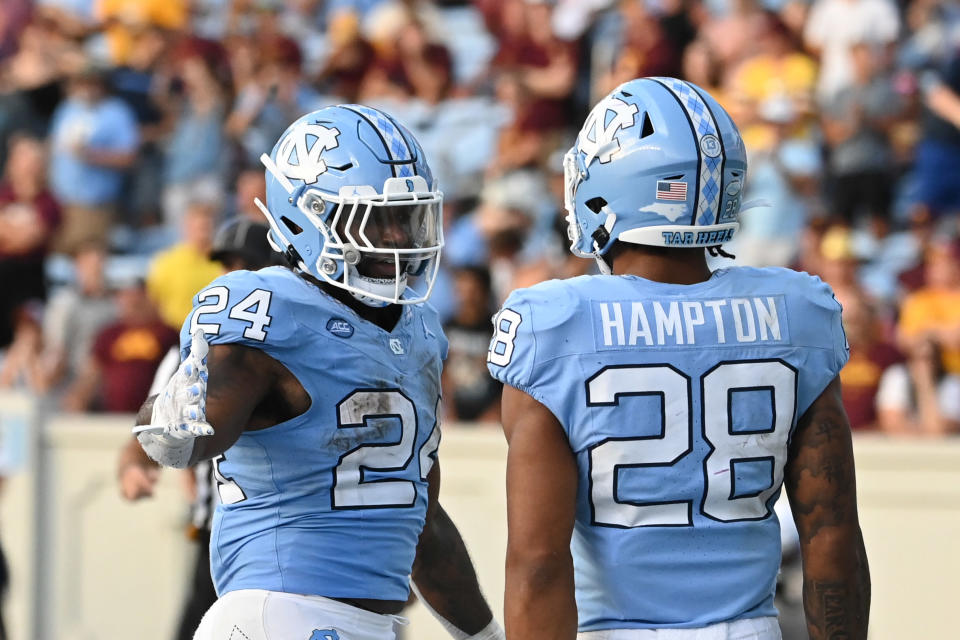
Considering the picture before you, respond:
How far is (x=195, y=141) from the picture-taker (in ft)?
32.4

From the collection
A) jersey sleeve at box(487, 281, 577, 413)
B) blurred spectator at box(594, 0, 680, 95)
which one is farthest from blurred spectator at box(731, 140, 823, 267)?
jersey sleeve at box(487, 281, 577, 413)

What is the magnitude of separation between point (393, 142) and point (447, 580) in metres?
1.01

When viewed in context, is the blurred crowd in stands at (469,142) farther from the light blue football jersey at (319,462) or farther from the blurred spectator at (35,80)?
the light blue football jersey at (319,462)

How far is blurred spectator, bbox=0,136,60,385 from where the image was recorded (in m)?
8.84

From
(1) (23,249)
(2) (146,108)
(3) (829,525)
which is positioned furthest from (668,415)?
(2) (146,108)

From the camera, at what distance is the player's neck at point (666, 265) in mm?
2512

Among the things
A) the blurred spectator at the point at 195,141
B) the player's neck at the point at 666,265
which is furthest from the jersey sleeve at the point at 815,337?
the blurred spectator at the point at 195,141

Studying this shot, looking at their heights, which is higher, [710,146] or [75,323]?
[710,146]

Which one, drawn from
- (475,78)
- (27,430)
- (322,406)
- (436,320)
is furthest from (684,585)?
(475,78)

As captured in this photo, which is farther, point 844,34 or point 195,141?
point 195,141

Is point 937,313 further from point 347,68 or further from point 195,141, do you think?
point 195,141

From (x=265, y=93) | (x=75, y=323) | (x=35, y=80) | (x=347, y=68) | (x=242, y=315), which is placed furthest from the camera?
(x=35, y=80)

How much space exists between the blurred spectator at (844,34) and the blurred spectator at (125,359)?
13.1 ft

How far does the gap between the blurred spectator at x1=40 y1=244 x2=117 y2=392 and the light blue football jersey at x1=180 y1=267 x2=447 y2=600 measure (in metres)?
5.92
